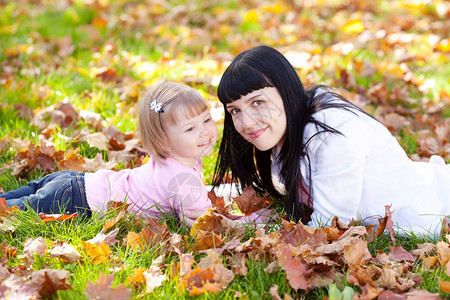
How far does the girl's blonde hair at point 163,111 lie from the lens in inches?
108

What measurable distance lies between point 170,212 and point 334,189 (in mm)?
903

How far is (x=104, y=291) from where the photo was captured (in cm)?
192

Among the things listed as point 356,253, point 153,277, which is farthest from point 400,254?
point 153,277

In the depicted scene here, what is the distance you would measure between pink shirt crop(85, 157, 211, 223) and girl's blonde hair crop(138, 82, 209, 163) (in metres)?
0.10

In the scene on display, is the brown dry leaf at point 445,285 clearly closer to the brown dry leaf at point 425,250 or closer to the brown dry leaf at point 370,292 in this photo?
the brown dry leaf at point 370,292

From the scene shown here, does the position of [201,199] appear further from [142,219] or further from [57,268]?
[57,268]

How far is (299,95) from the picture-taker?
8.83 feet

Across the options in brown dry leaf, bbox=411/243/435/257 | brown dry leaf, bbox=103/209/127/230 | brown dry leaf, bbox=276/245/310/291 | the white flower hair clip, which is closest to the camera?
brown dry leaf, bbox=276/245/310/291

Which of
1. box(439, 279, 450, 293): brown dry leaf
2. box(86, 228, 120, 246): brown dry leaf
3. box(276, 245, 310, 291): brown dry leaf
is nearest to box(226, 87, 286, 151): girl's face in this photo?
box(276, 245, 310, 291): brown dry leaf

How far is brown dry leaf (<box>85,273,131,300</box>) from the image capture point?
1.90 meters

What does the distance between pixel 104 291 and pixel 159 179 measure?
37.5 inches

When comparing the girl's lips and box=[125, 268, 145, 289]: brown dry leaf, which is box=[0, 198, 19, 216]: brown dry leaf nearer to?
box=[125, 268, 145, 289]: brown dry leaf

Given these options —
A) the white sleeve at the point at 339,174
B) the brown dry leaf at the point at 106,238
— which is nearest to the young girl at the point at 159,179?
the brown dry leaf at the point at 106,238

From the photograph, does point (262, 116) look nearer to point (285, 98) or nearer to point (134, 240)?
point (285, 98)
